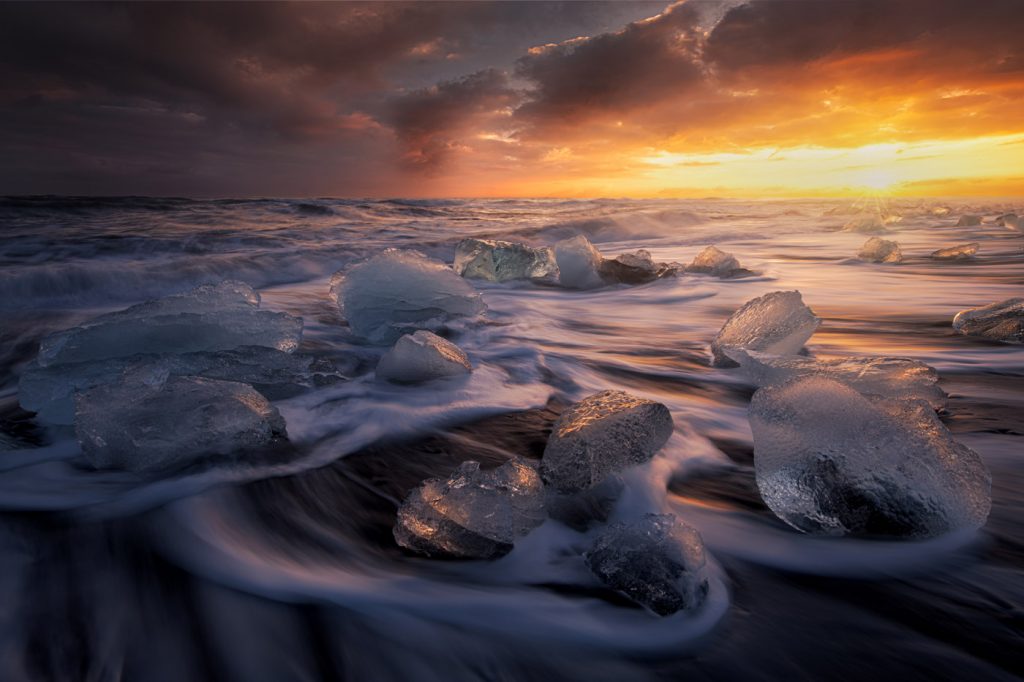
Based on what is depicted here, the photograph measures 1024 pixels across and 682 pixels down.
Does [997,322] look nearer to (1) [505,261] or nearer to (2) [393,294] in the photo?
(2) [393,294]

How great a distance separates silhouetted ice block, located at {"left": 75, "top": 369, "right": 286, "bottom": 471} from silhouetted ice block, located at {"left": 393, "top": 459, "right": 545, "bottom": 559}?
65cm

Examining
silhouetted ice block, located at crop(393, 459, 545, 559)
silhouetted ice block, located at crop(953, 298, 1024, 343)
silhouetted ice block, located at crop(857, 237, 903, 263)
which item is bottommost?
silhouetted ice block, located at crop(393, 459, 545, 559)

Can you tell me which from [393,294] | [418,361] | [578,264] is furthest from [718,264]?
[418,361]

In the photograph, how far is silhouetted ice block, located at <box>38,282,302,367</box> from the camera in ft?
6.33

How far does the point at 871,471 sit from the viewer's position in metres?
1.08

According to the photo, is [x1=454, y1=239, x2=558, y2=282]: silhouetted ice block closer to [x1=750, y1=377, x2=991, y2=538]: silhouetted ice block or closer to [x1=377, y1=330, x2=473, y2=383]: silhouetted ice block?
[x1=377, y1=330, x2=473, y2=383]: silhouetted ice block

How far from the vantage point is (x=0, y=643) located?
2.84 ft

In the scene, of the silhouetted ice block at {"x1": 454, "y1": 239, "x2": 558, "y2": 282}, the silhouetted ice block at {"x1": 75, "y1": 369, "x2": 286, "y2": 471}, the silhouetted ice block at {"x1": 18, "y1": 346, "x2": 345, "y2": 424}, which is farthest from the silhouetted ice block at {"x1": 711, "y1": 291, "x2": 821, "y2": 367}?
the silhouetted ice block at {"x1": 454, "y1": 239, "x2": 558, "y2": 282}

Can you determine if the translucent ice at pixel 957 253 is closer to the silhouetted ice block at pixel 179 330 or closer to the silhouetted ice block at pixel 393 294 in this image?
the silhouetted ice block at pixel 393 294

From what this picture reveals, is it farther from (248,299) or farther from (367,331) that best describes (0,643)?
(367,331)

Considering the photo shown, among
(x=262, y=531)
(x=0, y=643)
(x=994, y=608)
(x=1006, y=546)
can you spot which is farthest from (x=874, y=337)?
(x=0, y=643)

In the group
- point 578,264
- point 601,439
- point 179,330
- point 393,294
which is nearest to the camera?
point 601,439

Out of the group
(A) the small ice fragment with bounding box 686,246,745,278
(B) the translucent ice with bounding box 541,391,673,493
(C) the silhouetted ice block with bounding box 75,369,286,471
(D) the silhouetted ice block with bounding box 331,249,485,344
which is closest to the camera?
(B) the translucent ice with bounding box 541,391,673,493

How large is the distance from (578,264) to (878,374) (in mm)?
3509
